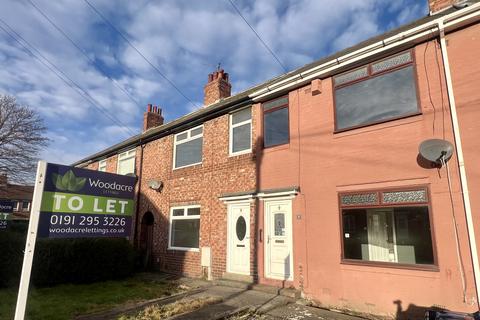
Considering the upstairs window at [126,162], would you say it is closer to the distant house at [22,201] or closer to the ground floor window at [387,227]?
the ground floor window at [387,227]

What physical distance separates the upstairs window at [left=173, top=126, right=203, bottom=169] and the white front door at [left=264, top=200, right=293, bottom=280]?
3.92m

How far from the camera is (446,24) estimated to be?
6531 millimetres

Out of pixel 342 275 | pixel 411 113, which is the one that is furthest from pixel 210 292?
pixel 411 113

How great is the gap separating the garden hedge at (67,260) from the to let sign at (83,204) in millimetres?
5725

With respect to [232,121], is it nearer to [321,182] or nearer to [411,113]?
[321,182]

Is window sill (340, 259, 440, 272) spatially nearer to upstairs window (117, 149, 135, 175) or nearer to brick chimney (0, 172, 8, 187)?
upstairs window (117, 149, 135, 175)

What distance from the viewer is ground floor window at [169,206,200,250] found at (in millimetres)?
11539

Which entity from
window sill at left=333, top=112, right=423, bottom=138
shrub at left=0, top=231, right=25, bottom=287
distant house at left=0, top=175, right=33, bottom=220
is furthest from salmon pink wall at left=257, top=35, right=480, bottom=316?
distant house at left=0, top=175, right=33, bottom=220

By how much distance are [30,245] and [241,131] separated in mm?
6863

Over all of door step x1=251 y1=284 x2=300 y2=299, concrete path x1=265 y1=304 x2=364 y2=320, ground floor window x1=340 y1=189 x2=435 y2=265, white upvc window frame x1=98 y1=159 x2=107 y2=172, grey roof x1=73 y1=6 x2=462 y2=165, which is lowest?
concrete path x1=265 y1=304 x2=364 y2=320

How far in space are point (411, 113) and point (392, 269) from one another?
3121 millimetres

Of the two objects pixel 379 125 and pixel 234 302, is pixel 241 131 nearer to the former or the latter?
pixel 379 125

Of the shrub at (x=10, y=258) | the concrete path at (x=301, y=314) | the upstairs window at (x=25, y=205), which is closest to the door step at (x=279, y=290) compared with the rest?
the concrete path at (x=301, y=314)

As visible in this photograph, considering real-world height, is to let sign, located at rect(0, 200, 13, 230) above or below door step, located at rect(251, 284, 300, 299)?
above
